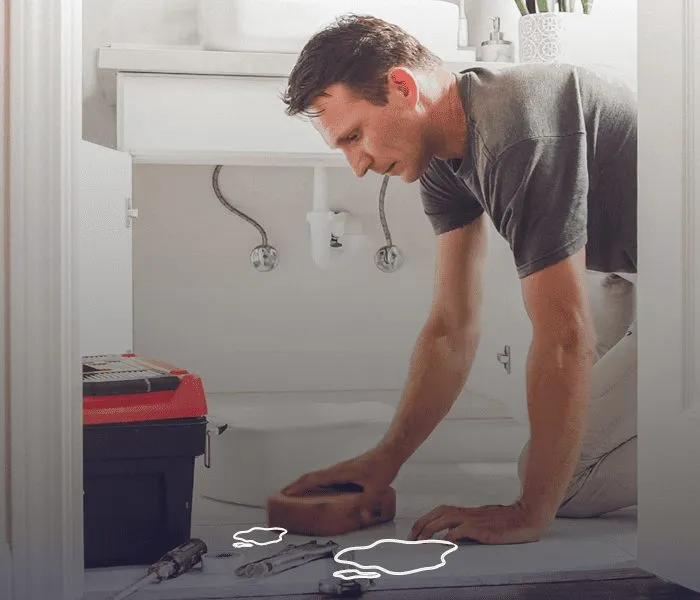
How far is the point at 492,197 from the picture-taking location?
6.08 ft

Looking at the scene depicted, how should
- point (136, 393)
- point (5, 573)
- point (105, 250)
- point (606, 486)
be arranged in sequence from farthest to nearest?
point (606, 486)
point (105, 250)
point (136, 393)
point (5, 573)

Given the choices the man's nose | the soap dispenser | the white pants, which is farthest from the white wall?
the soap dispenser

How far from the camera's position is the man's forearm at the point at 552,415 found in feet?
6.14

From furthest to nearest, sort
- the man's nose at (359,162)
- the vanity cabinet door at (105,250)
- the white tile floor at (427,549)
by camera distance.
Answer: the man's nose at (359,162) → the vanity cabinet door at (105,250) → the white tile floor at (427,549)

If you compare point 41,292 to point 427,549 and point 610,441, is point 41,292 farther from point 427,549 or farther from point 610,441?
point 610,441

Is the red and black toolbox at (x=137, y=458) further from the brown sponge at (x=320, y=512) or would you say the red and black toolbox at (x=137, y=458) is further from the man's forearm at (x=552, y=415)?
the man's forearm at (x=552, y=415)

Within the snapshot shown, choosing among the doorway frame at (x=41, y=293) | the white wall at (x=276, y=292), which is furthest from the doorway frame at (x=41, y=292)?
the white wall at (x=276, y=292)

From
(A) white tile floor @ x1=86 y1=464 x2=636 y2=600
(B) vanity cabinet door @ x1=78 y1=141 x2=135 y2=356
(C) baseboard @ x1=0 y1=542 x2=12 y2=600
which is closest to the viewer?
(C) baseboard @ x1=0 y1=542 x2=12 y2=600

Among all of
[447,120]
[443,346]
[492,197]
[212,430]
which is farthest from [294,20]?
[212,430]

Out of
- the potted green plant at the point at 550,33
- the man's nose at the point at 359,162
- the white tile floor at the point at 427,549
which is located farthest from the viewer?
the potted green plant at the point at 550,33

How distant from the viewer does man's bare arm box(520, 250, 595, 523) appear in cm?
186

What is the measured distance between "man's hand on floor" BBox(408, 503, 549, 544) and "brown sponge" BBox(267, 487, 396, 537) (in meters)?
0.12

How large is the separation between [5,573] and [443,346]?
919 millimetres

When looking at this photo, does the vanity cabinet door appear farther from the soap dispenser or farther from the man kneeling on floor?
the soap dispenser
